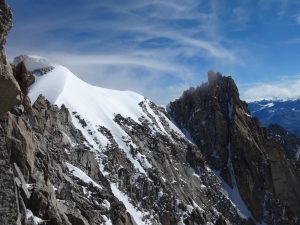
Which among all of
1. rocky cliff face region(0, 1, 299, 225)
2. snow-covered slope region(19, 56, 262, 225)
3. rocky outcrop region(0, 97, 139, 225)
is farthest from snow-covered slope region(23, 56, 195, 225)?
rocky outcrop region(0, 97, 139, 225)

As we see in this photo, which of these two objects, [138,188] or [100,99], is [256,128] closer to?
[100,99]

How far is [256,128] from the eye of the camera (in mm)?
136500

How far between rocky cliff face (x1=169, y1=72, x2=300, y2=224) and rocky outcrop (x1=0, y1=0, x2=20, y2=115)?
9487 cm

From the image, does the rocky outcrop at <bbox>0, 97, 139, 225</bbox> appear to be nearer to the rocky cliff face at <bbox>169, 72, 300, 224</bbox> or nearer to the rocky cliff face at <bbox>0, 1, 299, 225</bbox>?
the rocky cliff face at <bbox>0, 1, 299, 225</bbox>

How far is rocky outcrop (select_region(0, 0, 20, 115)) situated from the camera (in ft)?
94.2

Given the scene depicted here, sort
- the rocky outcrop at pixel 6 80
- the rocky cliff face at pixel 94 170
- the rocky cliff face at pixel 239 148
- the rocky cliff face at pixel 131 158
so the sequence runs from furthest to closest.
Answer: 1. the rocky cliff face at pixel 239 148
2. the rocky cliff face at pixel 131 158
3. the rocky cliff face at pixel 94 170
4. the rocky outcrop at pixel 6 80

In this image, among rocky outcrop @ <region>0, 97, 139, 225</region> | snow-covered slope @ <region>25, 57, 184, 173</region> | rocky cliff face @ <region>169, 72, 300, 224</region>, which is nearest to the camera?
rocky outcrop @ <region>0, 97, 139, 225</region>

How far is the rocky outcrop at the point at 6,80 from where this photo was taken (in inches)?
1130

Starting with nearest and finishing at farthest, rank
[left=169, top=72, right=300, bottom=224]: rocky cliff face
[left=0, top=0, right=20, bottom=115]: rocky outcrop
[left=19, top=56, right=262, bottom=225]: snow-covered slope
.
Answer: [left=0, top=0, right=20, bottom=115]: rocky outcrop < [left=19, top=56, right=262, bottom=225]: snow-covered slope < [left=169, top=72, right=300, bottom=224]: rocky cliff face

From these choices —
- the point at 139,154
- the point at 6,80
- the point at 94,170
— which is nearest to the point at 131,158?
the point at 139,154

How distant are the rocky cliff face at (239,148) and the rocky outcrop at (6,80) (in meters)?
94.9

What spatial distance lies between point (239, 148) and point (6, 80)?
104 m

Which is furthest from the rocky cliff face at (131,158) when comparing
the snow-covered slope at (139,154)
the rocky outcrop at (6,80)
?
the snow-covered slope at (139,154)

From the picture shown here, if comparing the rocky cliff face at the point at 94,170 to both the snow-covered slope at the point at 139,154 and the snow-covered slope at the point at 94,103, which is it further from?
the snow-covered slope at the point at 94,103
